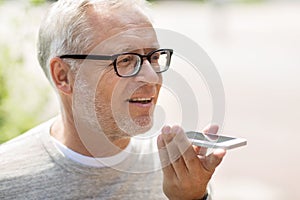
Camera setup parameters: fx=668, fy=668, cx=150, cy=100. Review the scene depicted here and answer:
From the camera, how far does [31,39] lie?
2.60 m

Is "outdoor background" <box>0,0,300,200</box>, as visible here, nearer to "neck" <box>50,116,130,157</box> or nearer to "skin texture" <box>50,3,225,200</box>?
"skin texture" <box>50,3,225,200</box>

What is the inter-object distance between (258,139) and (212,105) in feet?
13.5

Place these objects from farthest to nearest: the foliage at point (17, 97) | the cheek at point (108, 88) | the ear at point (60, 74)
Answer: the foliage at point (17, 97)
the ear at point (60, 74)
the cheek at point (108, 88)

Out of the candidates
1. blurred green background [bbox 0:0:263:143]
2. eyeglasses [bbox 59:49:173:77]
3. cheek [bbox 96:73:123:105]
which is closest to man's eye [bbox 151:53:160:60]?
eyeglasses [bbox 59:49:173:77]

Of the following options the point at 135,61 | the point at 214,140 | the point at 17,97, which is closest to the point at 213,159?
the point at 214,140

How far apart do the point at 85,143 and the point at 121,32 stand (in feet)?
1.14

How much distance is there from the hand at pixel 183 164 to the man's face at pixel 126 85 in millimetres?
138

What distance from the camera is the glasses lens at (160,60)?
5.90 ft

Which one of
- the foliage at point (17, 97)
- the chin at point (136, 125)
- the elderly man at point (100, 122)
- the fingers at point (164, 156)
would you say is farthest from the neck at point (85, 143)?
the foliage at point (17, 97)

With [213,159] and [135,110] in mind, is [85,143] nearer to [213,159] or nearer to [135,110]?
[135,110]

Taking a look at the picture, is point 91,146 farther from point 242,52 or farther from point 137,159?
point 242,52

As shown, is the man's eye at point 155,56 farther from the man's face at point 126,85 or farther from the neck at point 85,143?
the neck at point 85,143

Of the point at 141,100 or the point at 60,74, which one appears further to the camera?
the point at 60,74

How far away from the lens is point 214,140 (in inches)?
64.1
